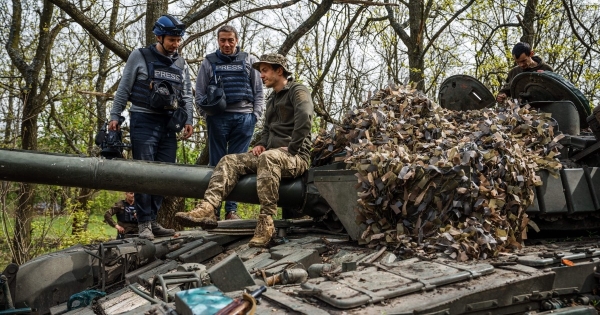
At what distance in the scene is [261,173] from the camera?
604 centimetres

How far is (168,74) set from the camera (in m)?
7.24

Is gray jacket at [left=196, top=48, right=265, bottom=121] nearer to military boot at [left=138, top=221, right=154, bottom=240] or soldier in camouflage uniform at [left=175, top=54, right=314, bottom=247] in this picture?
soldier in camouflage uniform at [left=175, top=54, right=314, bottom=247]

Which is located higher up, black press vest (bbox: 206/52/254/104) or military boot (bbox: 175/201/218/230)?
black press vest (bbox: 206/52/254/104)

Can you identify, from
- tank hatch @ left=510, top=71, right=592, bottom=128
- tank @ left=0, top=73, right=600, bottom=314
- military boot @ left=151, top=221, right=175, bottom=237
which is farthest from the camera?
military boot @ left=151, top=221, right=175, bottom=237

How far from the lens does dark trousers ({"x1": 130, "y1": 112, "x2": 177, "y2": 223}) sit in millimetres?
7055

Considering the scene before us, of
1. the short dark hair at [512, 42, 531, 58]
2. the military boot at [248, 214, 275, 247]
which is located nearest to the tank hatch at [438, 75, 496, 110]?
the short dark hair at [512, 42, 531, 58]

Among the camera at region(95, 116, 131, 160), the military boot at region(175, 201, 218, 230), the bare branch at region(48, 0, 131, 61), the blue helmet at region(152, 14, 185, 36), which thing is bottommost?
the military boot at region(175, 201, 218, 230)

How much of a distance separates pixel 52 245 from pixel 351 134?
9.42 metres

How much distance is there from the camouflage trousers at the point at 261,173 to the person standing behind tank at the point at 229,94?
1.34 meters

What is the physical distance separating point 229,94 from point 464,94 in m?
2.67

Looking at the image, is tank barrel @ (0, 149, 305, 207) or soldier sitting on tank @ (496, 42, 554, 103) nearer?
tank barrel @ (0, 149, 305, 207)

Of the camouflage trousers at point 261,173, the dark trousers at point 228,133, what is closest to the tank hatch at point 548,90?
the camouflage trousers at point 261,173

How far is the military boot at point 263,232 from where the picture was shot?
5945 mm

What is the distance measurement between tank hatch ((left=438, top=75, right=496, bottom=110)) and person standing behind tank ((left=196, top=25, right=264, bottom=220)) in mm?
2206
